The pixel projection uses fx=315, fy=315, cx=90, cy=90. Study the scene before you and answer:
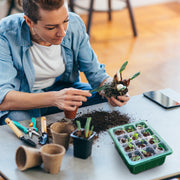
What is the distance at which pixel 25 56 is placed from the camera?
163 cm

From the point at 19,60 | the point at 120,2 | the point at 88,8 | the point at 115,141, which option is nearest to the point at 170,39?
the point at 120,2

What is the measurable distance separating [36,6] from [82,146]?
0.65 m

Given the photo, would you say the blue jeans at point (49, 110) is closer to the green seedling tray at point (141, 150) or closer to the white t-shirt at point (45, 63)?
the white t-shirt at point (45, 63)

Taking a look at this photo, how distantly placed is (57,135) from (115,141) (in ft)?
0.73

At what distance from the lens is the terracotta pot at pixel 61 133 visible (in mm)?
1200

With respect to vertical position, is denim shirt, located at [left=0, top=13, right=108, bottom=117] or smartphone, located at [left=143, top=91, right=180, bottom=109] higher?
denim shirt, located at [left=0, top=13, right=108, bottom=117]

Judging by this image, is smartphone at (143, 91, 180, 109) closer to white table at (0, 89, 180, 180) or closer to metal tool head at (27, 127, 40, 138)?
white table at (0, 89, 180, 180)

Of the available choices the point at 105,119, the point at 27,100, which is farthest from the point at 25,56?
the point at 105,119

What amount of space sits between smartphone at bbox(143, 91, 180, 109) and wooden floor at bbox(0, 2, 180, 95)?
3.82ft

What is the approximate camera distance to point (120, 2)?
4016 millimetres

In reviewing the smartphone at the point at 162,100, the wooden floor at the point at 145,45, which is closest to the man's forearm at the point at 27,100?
the smartphone at the point at 162,100

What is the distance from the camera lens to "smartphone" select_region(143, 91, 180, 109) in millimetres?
1539

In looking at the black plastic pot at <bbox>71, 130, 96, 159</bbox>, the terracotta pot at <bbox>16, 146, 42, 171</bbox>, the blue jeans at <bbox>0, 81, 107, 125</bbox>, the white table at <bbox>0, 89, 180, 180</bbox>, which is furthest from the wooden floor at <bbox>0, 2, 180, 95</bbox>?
the terracotta pot at <bbox>16, 146, 42, 171</bbox>

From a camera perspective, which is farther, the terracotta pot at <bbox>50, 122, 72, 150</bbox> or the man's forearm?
the man's forearm
